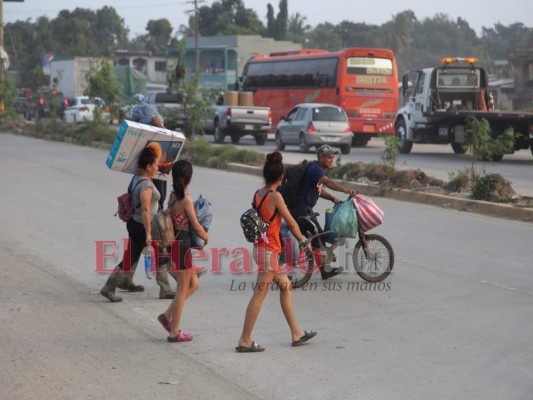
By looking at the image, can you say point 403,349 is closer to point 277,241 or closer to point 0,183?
point 277,241

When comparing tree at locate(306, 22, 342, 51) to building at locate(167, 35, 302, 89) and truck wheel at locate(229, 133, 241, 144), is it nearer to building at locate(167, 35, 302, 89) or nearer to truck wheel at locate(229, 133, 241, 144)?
building at locate(167, 35, 302, 89)

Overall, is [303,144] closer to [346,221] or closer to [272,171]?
[346,221]

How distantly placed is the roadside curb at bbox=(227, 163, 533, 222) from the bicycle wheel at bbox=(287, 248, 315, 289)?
5.92 m

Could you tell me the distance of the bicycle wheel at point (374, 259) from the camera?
32.4 feet

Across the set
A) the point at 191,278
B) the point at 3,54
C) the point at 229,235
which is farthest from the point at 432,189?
the point at 3,54

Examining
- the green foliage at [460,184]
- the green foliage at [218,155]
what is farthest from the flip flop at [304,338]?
the green foliage at [218,155]

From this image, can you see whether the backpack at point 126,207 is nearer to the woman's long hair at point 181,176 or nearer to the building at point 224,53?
the woman's long hair at point 181,176

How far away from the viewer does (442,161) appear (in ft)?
89.1

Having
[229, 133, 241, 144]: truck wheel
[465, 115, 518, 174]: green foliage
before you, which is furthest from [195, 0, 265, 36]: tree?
[465, 115, 518, 174]: green foliage

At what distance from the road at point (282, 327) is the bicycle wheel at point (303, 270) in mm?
142

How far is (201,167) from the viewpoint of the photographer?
24.5 m

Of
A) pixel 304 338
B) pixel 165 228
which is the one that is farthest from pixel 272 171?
pixel 304 338

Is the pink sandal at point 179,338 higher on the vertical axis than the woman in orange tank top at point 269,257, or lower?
lower

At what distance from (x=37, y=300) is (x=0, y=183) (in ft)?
37.2
